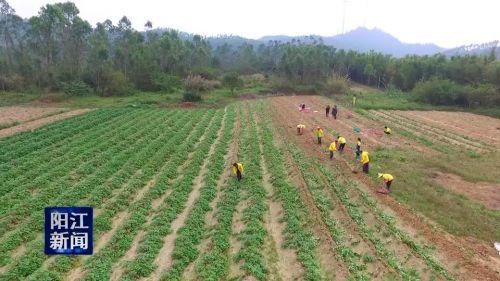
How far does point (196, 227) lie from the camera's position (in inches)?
566

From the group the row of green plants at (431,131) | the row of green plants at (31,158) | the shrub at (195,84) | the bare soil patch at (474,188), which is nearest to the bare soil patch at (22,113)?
the row of green plants at (31,158)

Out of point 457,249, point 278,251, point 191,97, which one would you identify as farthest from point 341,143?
point 191,97

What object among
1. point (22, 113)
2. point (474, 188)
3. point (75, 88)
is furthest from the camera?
point (75, 88)

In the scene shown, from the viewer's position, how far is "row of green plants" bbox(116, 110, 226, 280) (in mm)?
11609

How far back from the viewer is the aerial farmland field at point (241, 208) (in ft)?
39.1

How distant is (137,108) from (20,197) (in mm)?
28188

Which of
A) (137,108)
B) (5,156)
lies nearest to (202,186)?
(5,156)

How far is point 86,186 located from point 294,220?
9.65 metres

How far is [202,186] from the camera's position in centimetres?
1889

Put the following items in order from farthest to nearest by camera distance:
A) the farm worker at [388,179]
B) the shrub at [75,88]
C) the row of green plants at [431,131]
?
the shrub at [75,88] → the row of green plants at [431,131] → the farm worker at [388,179]

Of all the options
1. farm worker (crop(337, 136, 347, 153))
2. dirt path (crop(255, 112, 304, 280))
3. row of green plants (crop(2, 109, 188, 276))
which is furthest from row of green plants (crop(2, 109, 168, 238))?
farm worker (crop(337, 136, 347, 153))

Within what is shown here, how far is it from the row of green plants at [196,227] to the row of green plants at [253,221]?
55.3 inches

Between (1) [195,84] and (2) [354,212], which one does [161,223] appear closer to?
(2) [354,212]

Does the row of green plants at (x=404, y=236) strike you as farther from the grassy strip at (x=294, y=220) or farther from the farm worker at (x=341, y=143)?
the farm worker at (x=341, y=143)
